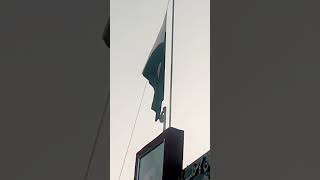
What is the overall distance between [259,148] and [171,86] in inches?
30.9

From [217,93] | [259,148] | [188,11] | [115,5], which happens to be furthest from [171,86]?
[259,148]

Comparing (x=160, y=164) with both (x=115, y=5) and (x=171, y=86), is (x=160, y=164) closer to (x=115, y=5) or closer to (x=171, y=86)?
(x=171, y=86)

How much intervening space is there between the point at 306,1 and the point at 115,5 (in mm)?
1195

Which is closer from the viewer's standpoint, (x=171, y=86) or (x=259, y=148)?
(x=259, y=148)

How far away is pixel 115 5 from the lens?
1.68 metres

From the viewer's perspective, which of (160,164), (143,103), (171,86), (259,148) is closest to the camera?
(259,148)

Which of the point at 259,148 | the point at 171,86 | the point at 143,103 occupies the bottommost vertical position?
the point at 259,148

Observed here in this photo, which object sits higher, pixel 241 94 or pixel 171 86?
pixel 171 86

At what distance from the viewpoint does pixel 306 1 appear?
1.77ft

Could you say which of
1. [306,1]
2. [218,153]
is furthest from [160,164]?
[306,1]
